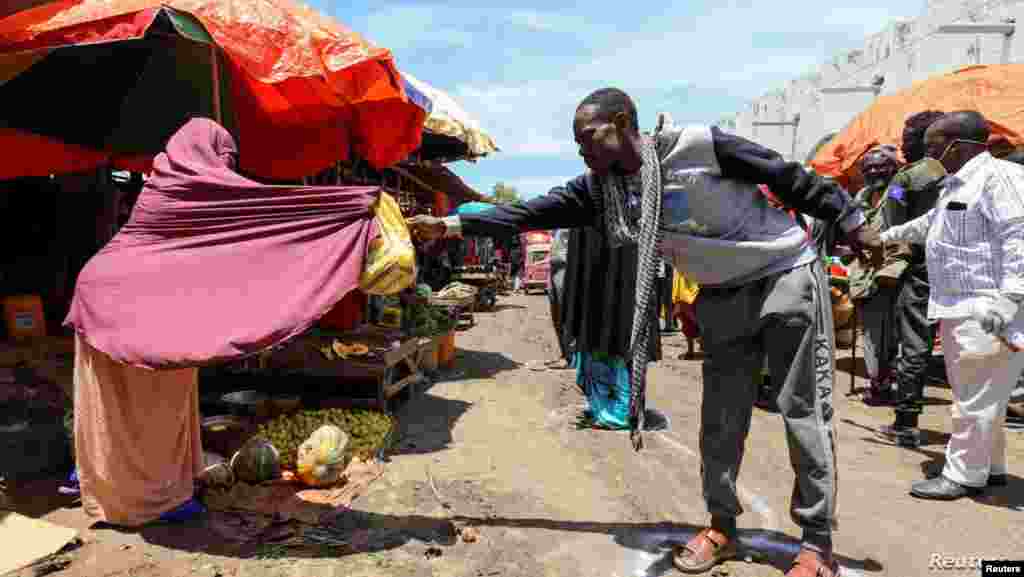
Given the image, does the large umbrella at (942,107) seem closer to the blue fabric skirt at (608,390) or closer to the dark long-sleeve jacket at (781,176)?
the blue fabric skirt at (608,390)

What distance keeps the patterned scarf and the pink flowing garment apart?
1069 mm

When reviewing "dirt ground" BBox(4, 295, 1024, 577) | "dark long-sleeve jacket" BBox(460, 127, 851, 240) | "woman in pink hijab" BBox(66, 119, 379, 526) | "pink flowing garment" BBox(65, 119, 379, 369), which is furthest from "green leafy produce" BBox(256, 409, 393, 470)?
"dark long-sleeve jacket" BBox(460, 127, 851, 240)

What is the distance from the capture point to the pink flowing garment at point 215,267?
8.89 ft

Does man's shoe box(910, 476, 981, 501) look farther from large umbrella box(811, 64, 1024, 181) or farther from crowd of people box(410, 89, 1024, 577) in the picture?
large umbrella box(811, 64, 1024, 181)

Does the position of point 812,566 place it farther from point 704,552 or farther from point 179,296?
point 179,296

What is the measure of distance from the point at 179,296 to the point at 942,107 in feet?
30.3

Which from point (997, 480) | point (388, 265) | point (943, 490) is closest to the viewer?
point (388, 265)

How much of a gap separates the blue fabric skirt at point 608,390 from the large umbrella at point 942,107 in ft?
17.6

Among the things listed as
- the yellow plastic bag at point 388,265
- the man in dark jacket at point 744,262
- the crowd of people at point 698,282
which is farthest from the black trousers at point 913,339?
the yellow plastic bag at point 388,265

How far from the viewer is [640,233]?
2664 millimetres

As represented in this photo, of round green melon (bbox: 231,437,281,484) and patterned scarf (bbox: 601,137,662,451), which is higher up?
patterned scarf (bbox: 601,137,662,451)

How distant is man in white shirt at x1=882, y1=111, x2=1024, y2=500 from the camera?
3266 millimetres

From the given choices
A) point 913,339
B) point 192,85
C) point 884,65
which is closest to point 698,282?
point 913,339

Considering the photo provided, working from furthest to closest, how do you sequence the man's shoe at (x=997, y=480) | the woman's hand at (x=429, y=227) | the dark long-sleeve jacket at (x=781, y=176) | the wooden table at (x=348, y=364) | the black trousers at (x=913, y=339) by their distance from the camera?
1. the wooden table at (x=348, y=364)
2. the black trousers at (x=913, y=339)
3. the man's shoe at (x=997, y=480)
4. the woman's hand at (x=429, y=227)
5. the dark long-sleeve jacket at (x=781, y=176)
